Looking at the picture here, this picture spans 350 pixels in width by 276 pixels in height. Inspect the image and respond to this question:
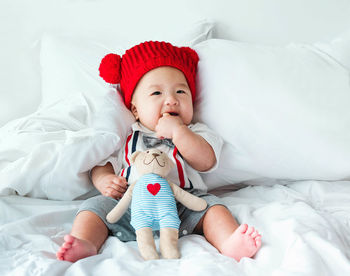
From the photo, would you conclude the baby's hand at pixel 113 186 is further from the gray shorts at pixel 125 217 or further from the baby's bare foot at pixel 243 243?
the baby's bare foot at pixel 243 243

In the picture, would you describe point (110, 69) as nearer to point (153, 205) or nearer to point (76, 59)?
point (76, 59)

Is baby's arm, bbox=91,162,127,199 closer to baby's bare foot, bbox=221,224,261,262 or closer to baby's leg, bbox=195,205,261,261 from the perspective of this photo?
baby's leg, bbox=195,205,261,261

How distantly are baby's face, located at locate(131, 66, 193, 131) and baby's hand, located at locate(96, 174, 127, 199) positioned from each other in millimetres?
211

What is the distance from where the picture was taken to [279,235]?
0.84 metres

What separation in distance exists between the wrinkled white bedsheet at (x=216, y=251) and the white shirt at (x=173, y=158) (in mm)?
127

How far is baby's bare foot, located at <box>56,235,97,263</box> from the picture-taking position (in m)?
0.77

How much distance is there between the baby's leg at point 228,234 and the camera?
80 centimetres

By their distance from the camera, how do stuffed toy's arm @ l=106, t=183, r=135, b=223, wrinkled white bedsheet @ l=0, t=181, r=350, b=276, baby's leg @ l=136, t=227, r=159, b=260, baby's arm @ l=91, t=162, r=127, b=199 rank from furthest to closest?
baby's arm @ l=91, t=162, r=127, b=199 < stuffed toy's arm @ l=106, t=183, r=135, b=223 < baby's leg @ l=136, t=227, r=159, b=260 < wrinkled white bedsheet @ l=0, t=181, r=350, b=276

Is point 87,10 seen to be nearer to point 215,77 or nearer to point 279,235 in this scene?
point 215,77

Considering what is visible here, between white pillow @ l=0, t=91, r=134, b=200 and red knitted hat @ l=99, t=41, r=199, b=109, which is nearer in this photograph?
white pillow @ l=0, t=91, r=134, b=200

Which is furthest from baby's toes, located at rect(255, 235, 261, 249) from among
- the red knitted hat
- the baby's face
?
the red knitted hat

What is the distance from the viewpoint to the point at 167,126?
1.09 metres

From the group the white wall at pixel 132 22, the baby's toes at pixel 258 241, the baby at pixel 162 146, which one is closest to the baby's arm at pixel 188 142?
the baby at pixel 162 146

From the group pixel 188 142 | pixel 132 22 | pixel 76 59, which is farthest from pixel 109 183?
pixel 132 22
